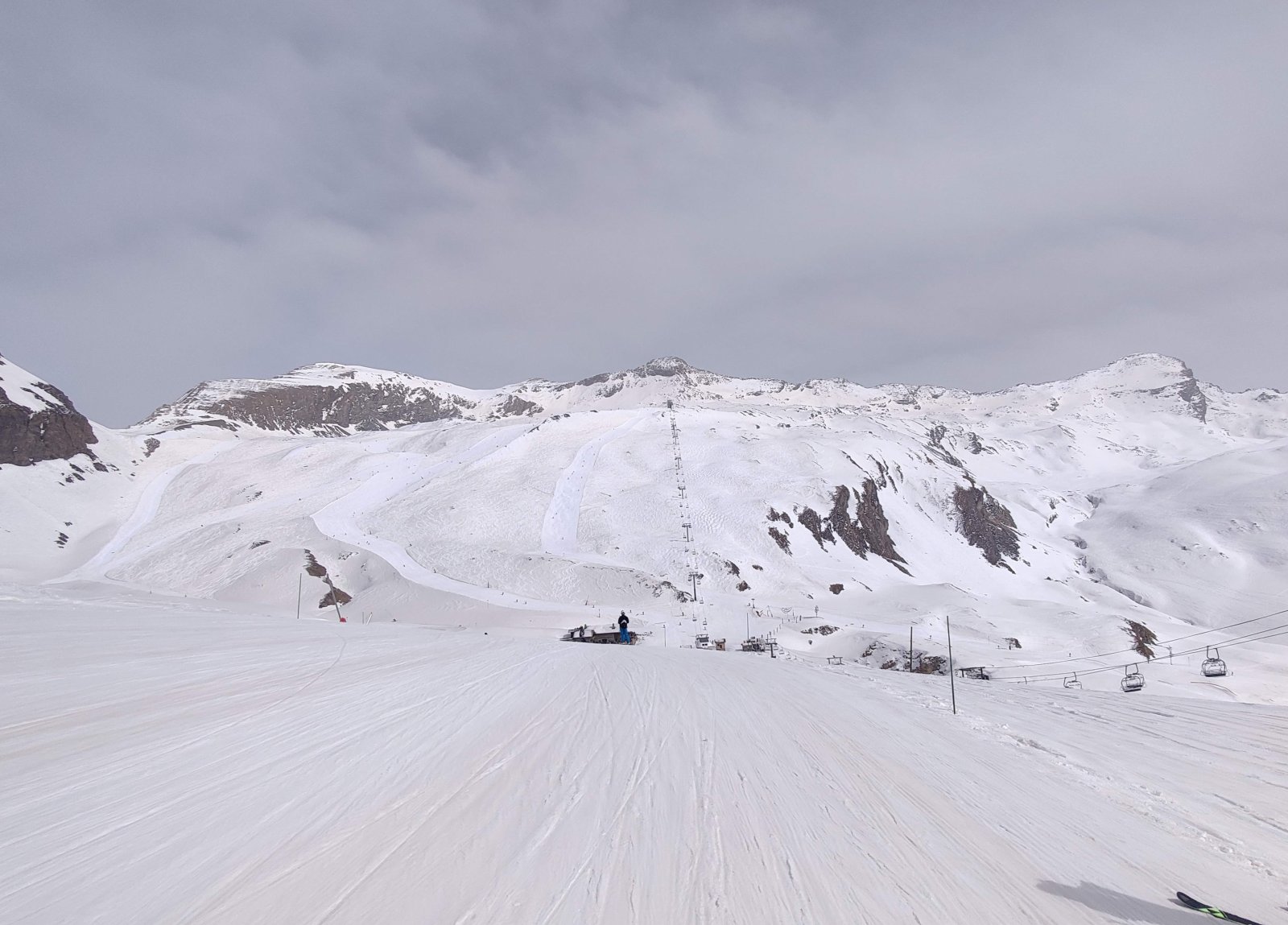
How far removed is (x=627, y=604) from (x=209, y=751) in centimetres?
3743

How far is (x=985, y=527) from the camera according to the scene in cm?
9062

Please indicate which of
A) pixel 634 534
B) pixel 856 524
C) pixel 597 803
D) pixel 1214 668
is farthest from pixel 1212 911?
pixel 856 524

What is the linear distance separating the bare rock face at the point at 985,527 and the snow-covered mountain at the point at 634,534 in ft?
1.24

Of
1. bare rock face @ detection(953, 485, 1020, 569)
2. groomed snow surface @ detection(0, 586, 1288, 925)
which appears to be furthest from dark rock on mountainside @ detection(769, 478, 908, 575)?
groomed snow surface @ detection(0, 586, 1288, 925)

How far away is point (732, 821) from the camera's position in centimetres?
625

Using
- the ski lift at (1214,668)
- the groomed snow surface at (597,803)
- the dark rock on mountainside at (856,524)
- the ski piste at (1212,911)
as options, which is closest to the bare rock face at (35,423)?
the groomed snow surface at (597,803)

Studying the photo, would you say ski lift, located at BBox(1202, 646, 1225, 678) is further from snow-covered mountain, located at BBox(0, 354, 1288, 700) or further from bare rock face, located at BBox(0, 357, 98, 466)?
bare rock face, located at BBox(0, 357, 98, 466)

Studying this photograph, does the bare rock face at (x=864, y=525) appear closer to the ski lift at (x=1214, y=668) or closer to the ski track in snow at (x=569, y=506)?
the ski track in snow at (x=569, y=506)

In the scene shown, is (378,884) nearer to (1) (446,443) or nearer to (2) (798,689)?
(2) (798,689)

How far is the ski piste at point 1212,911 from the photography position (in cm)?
454

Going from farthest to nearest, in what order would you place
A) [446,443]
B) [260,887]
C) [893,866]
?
[446,443] < [893,866] < [260,887]

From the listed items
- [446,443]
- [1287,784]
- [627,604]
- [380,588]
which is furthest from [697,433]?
[1287,784]

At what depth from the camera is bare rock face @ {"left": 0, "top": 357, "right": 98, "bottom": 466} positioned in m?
65.8

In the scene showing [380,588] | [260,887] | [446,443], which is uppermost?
[446,443]
